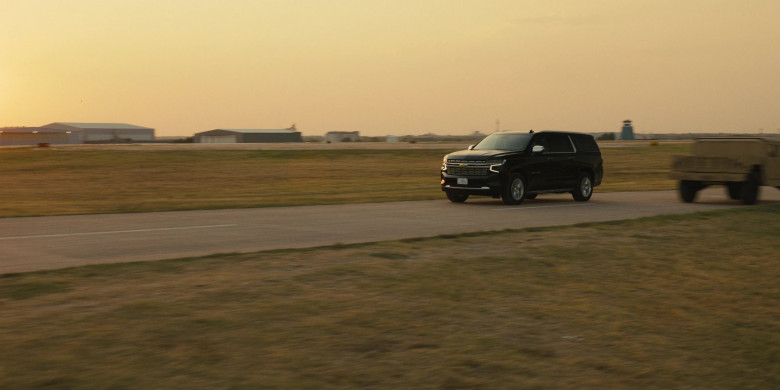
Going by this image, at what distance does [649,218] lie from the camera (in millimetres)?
15859

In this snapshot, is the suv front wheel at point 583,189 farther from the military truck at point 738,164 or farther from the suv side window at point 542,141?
the military truck at point 738,164

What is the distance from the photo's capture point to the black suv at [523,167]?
66.8ft

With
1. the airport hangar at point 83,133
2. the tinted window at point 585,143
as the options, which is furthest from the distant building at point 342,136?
the tinted window at point 585,143

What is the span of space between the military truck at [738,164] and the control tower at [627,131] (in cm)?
12005

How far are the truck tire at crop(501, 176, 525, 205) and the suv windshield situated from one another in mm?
948

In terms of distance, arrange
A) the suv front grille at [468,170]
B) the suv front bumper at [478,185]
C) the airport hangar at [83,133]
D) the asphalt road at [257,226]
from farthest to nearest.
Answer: the airport hangar at [83,133], the suv front grille at [468,170], the suv front bumper at [478,185], the asphalt road at [257,226]

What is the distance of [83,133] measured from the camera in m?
172

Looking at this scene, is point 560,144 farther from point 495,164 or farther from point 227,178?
point 227,178

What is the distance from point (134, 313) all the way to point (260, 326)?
3.59 ft

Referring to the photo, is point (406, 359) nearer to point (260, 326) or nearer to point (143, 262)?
point (260, 326)

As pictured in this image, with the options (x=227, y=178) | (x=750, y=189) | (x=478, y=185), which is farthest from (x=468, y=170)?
(x=227, y=178)

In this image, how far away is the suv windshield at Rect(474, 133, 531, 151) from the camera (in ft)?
70.2

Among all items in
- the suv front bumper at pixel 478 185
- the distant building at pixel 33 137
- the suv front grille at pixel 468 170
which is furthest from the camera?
the distant building at pixel 33 137

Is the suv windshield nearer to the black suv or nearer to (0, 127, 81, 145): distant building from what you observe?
the black suv
